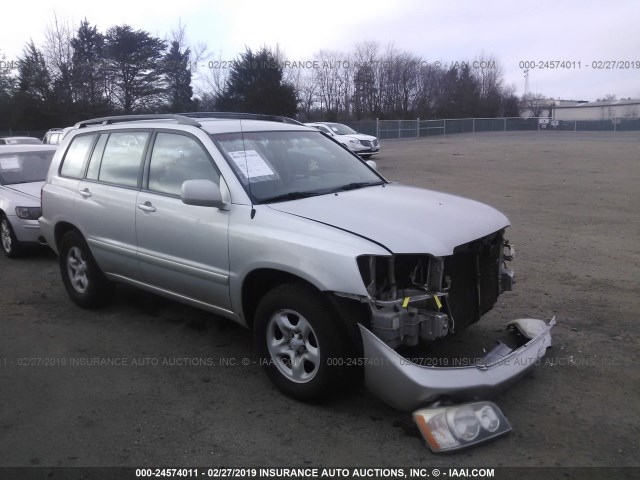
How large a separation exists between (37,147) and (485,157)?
19315 millimetres

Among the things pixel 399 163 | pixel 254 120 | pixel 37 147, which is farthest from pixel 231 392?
pixel 399 163

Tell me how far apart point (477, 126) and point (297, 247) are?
50.2 m

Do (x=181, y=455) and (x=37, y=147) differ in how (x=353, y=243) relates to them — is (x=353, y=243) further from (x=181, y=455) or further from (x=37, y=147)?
(x=37, y=147)

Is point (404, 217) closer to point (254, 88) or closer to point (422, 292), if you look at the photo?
point (422, 292)

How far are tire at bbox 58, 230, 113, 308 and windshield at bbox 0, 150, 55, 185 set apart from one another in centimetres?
355

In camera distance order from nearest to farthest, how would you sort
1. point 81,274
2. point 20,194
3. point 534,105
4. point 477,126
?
1. point 81,274
2. point 20,194
3. point 477,126
4. point 534,105

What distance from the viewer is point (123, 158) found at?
5.00m

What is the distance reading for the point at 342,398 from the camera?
3.74 meters

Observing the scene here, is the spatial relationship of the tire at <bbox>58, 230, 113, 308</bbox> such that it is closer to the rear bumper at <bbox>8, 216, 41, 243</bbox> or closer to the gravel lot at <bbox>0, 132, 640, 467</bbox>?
the gravel lot at <bbox>0, 132, 640, 467</bbox>

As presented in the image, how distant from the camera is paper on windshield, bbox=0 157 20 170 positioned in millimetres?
8547

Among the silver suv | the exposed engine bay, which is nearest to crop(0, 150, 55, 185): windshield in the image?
the silver suv

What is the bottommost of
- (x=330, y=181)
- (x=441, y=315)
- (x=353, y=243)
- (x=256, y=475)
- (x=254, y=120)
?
(x=256, y=475)

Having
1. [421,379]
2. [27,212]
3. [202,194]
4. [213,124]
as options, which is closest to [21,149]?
[27,212]

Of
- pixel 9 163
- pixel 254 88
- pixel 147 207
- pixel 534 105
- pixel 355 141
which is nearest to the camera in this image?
pixel 147 207
